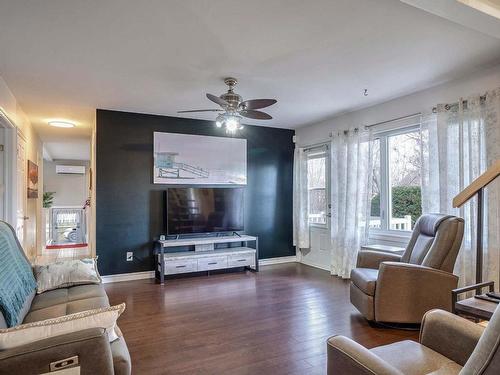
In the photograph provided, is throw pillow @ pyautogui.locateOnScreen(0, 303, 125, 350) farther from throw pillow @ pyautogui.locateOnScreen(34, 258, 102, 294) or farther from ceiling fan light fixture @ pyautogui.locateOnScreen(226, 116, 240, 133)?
ceiling fan light fixture @ pyautogui.locateOnScreen(226, 116, 240, 133)

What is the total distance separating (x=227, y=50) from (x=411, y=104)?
100 inches

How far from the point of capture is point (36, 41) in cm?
266

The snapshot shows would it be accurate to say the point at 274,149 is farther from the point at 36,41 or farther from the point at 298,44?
the point at 36,41

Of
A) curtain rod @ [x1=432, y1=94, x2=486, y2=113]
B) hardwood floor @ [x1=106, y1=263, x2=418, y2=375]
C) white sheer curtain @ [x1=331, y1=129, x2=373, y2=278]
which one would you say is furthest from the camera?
white sheer curtain @ [x1=331, y1=129, x2=373, y2=278]

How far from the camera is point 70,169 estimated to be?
10578 mm

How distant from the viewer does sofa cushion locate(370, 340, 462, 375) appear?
1.46 m

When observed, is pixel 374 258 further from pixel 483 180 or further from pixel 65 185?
pixel 65 185

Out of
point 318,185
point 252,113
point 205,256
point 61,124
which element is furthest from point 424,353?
point 61,124

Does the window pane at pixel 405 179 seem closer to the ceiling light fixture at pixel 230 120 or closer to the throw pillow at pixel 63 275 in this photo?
the ceiling light fixture at pixel 230 120

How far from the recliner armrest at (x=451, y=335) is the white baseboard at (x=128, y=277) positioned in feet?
13.4

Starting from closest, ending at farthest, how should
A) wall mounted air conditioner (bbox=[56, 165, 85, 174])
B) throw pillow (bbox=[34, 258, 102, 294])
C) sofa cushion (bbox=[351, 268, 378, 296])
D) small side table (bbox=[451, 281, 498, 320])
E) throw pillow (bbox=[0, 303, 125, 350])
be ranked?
throw pillow (bbox=[0, 303, 125, 350]), small side table (bbox=[451, 281, 498, 320]), throw pillow (bbox=[34, 258, 102, 294]), sofa cushion (bbox=[351, 268, 378, 296]), wall mounted air conditioner (bbox=[56, 165, 85, 174])

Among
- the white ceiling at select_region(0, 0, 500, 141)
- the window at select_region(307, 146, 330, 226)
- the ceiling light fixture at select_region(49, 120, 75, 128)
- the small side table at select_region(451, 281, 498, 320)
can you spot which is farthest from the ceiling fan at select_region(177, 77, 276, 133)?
the ceiling light fixture at select_region(49, 120, 75, 128)

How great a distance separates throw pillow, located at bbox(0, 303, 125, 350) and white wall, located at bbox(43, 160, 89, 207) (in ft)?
35.1

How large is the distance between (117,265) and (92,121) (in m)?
2.48
